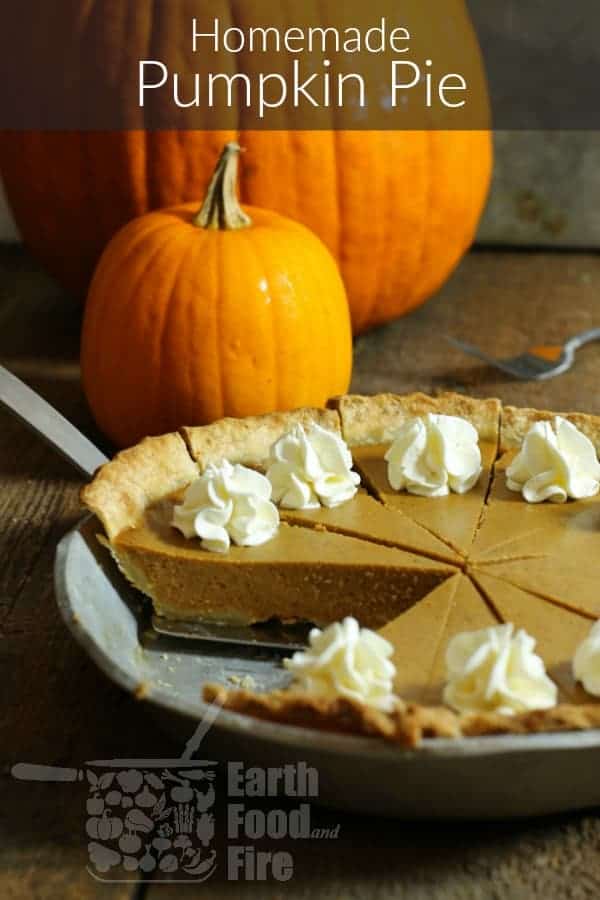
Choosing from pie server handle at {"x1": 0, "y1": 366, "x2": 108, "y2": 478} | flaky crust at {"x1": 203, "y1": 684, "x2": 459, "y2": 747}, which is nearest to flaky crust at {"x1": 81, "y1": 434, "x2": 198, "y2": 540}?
pie server handle at {"x1": 0, "y1": 366, "x2": 108, "y2": 478}

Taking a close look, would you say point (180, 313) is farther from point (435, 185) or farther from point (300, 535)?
point (435, 185)

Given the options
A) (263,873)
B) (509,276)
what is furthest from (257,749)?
(509,276)

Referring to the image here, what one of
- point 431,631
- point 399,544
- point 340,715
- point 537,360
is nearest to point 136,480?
point 399,544

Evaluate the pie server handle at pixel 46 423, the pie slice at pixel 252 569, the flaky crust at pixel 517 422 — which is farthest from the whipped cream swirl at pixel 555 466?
the pie server handle at pixel 46 423

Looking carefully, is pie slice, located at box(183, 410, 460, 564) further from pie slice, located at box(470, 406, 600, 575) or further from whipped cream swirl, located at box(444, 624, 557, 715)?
whipped cream swirl, located at box(444, 624, 557, 715)

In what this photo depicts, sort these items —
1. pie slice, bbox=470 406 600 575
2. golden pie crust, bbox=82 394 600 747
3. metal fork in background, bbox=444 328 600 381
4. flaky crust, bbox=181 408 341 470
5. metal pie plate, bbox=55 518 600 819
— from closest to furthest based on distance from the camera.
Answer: metal pie plate, bbox=55 518 600 819
golden pie crust, bbox=82 394 600 747
pie slice, bbox=470 406 600 575
flaky crust, bbox=181 408 341 470
metal fork in background, bbox=444 328 600 381

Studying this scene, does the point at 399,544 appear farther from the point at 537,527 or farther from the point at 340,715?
the point at 340,715
